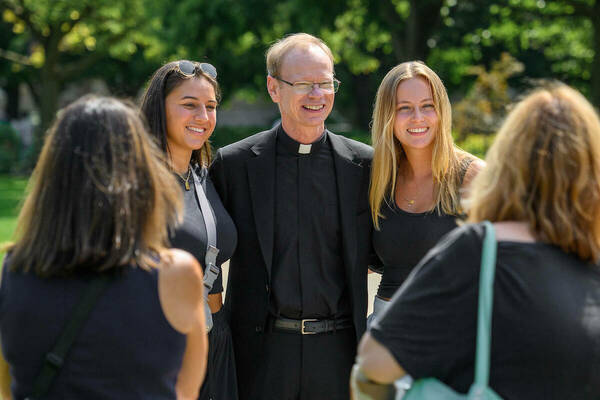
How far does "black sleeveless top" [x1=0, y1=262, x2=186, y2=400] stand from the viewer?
1931mm

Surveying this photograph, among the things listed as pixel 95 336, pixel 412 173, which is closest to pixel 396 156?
pixel 412 173

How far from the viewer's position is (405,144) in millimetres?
3926

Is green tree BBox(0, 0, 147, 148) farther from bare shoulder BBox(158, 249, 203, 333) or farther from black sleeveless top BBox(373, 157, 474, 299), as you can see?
bare shoulder BBox(158, 249, 203, 333)

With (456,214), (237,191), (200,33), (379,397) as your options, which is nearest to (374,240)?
(456,214)

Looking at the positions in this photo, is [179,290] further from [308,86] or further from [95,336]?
[308,86]

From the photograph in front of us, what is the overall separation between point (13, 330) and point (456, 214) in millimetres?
2454

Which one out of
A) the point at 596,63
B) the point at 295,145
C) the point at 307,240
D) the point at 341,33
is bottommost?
the point at 307,240

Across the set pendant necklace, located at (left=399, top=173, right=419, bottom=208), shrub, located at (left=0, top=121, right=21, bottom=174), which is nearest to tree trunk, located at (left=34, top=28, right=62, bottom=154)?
shrub, located at (left=0, top=121, right=21, bottom=174)

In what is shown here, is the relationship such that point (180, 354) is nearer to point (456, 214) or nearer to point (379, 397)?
point (379, 397)

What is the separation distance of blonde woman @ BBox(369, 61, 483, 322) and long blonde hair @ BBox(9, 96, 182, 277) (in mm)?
1846

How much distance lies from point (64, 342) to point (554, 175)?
1.44 meters

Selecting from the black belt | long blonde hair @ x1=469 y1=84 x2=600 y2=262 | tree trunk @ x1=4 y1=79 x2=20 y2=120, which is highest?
long blonde hair @ x1=469 y1=84 x2=600 y2=262

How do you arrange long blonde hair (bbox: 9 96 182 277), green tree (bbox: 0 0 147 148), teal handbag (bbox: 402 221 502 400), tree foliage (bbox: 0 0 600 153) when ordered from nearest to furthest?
teal handbag (bbox: 402 221 502 400) < long blonde hair (bbox: 9 96 182 277) < tree foliage (bbox: 0 0 600 153) < green tree (bbox: 0 0 147 148)

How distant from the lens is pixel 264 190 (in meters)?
3.77
